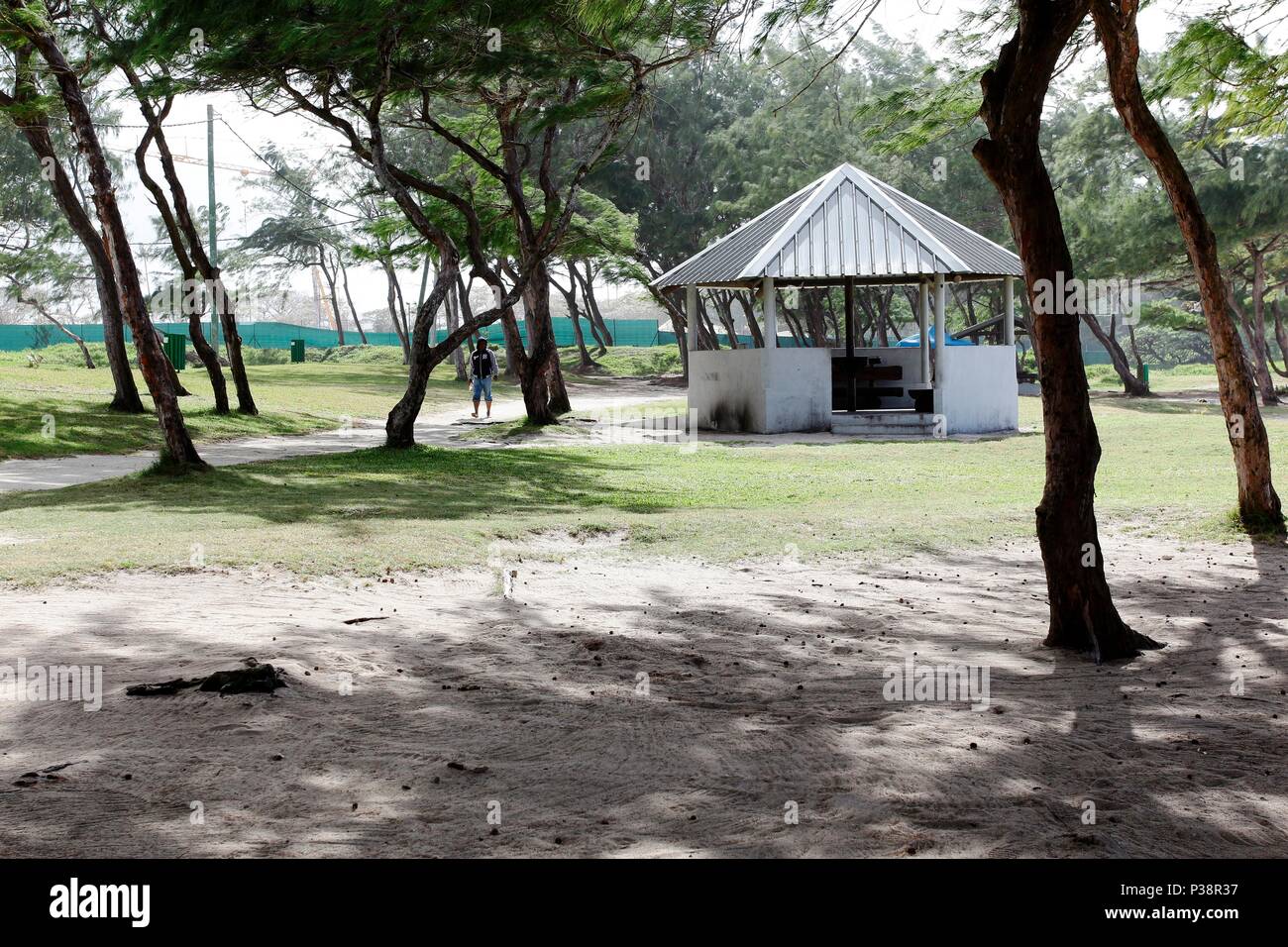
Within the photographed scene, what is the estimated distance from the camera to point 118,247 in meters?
15.1

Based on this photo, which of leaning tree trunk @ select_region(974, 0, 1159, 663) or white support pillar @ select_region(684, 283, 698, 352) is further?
white support pillar @ select_region(684, 283, 698, 352)

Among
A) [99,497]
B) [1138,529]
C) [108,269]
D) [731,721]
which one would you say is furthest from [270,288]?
[731,721]

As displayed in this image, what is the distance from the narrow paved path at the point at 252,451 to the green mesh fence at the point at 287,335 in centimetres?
3021

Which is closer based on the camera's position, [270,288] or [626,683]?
[626,683]

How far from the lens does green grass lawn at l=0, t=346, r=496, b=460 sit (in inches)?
806

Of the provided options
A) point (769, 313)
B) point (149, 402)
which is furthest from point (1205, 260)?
point (149, 402)

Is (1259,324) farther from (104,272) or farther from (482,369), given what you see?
(104,272)

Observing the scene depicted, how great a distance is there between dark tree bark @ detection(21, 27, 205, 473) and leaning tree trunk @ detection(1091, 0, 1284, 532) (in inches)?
405

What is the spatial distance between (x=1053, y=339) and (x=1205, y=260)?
4.79m

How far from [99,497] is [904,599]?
889cm

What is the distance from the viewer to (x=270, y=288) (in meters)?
72.6

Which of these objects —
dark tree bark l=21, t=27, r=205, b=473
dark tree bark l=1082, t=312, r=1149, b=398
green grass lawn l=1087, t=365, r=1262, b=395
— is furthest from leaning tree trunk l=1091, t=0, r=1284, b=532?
green grass lawn l=1087, t=365, r=1262, b=395

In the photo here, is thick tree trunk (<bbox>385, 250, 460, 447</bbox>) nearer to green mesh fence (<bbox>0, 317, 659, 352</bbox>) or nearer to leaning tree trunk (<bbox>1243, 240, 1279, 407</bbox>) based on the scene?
leaning tree trunk (<bbox>1243, 240, 1279, 407</bbox>)

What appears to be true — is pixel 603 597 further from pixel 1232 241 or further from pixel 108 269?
pixel 1232 241
